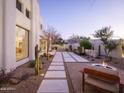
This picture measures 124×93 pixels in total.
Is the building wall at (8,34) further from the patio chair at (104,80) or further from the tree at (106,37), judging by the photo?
the tree at (106,37)

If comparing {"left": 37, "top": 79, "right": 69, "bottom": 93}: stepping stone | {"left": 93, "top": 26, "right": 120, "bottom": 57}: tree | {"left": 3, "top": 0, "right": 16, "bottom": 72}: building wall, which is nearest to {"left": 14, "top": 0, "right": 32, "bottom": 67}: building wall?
{"left": 3, "top": 0, "right": 16, "bottom": 72}: building wall

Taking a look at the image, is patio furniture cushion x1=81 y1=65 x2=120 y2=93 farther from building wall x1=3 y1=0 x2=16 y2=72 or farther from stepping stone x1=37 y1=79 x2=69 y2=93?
building wall x1=3 y1=0 x2=16 y2=72

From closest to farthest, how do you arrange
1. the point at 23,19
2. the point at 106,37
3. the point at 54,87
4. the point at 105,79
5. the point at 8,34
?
1. the point at 105,79
2. the point at 54,87
3. the point at 8,34
4. the point at 23,19
5. the point at 106,37

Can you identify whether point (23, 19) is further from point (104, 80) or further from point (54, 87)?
point (104, 80)

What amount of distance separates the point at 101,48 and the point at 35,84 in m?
19.0

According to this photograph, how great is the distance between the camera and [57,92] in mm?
6434

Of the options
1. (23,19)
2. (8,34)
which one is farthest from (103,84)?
(23,19)

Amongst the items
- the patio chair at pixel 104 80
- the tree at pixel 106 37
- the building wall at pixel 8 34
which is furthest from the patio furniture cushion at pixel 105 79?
the tree at pixel 106 37

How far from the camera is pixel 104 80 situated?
19.5 ft

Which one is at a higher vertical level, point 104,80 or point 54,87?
point 104,80

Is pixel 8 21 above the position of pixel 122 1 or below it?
below

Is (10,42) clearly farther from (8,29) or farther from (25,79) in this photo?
Answer: (25,79)

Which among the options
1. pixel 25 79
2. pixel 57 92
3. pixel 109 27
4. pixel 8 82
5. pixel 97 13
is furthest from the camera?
pixel 109 27

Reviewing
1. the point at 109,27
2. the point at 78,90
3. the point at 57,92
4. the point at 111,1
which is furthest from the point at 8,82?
the point at 109,27
